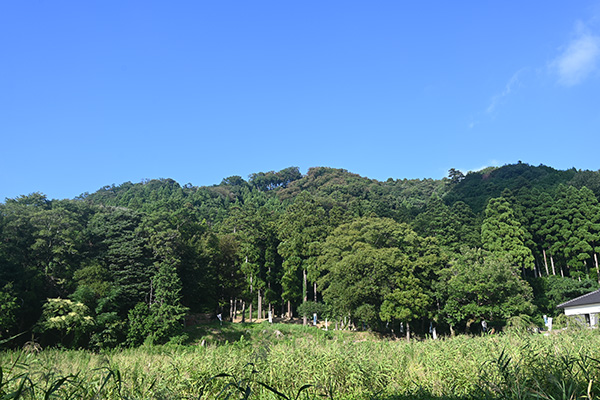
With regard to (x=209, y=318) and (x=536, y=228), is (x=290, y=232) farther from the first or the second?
(x=536, y=228)

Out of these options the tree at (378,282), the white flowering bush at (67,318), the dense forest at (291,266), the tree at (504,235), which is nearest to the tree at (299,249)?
the dense forest at (291,266)

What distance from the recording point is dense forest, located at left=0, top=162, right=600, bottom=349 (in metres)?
19.4

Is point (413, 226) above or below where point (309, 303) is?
above

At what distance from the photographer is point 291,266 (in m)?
28.5

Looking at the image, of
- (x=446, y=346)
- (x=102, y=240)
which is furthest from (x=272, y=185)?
(x=446, y=346)

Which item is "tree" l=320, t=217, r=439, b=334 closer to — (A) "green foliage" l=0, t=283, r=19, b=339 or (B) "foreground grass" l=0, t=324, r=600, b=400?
(B) "foreground grass" l=0, t=324, r=600, b=400

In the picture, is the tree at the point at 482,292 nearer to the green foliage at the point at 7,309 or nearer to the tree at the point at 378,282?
the tree at the point at 378,282

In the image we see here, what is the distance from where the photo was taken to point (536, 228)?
1303 inches

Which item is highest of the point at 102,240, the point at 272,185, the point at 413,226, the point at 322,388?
the point at 272,185

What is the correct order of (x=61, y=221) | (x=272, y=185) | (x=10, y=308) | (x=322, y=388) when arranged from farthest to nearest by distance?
(x=272, y=185) → (x=61, y=221) → (x=10, y=308) → (x=322, y=388)

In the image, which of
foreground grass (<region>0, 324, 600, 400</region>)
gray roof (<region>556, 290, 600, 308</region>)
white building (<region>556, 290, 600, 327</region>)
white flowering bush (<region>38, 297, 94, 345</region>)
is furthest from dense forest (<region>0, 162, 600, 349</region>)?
foreground grass (<region>0, 324, 600, 400</region>)

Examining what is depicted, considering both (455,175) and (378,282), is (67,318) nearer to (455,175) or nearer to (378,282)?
(378,282)

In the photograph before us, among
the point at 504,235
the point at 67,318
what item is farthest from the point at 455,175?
the point at 67,318

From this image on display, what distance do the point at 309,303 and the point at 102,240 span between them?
1427cm
